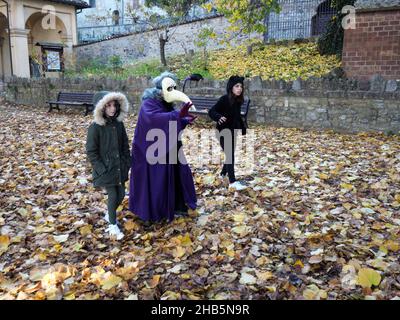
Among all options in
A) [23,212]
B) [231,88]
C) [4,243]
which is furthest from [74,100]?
[4,243]

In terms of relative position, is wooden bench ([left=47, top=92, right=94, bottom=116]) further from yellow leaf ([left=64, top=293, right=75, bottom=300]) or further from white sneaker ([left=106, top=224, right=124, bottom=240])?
Result: yellow leaf ([left=64, top=293, right=75, bottom=300])

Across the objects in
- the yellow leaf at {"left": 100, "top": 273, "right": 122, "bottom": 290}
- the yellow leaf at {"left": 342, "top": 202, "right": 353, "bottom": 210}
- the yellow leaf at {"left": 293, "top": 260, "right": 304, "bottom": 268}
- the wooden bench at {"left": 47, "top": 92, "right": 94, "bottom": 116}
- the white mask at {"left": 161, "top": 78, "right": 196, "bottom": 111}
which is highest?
the white mask at {"left": 161, "top": 78, "right": 196, "bottom": 111}

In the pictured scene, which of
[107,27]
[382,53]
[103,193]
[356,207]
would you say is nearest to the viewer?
[356,207]

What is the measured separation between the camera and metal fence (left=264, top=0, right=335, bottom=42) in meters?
17.8

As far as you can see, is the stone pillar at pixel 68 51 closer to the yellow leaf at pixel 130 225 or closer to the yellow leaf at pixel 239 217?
the yellow leaf at pixel 130 225

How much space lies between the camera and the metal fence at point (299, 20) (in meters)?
17.8

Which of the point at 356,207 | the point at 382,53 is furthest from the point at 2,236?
the point at 382,53

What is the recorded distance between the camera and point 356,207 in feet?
15.9

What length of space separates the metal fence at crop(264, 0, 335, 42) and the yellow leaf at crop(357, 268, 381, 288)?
51.4 feet

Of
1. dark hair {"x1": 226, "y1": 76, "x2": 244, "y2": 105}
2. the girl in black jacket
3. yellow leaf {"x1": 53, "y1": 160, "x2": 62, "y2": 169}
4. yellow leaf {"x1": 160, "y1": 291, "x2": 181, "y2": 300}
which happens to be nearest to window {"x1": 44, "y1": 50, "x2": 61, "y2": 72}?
yellow leaf {"x1": 53, "y1": 160, "x2": 62, "y2": 169}
